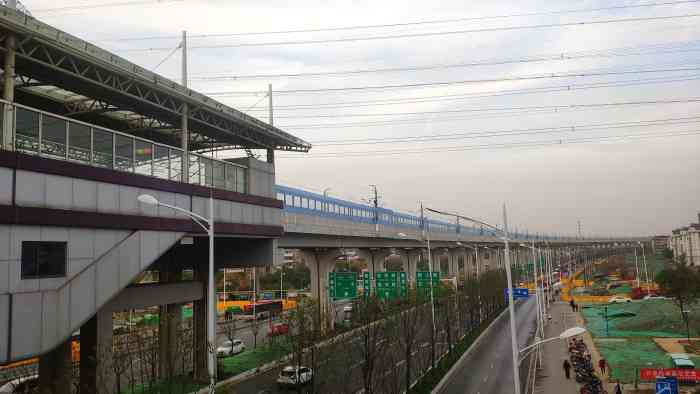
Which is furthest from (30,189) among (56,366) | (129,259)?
(56,366)

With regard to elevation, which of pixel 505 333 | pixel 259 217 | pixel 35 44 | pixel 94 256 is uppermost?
pixel 35 44

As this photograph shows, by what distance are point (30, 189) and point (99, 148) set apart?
14.4 ft

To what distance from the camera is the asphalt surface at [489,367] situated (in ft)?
106

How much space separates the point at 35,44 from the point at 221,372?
24.0 metres

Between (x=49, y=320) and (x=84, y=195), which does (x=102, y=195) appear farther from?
(x=49, y=320)

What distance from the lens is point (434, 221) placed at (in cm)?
7988

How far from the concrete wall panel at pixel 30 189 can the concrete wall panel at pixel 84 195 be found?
126cm

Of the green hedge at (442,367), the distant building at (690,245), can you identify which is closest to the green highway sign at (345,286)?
the green hedge at (442,367)

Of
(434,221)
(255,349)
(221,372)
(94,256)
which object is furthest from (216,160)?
(434,221)

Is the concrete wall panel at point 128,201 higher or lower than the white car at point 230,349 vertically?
higher

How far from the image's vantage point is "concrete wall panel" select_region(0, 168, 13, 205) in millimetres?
15094

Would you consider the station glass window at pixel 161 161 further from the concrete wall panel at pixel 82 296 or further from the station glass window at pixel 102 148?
the concrete wall panel at pixel 82 296

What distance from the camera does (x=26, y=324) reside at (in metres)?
15.3

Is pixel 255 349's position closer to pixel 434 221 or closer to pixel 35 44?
pixel 35 44
